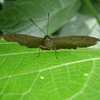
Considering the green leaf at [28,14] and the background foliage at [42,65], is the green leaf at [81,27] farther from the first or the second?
the green leaf at [28,14]

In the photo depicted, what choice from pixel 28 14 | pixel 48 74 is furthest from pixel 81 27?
pixel 48 74

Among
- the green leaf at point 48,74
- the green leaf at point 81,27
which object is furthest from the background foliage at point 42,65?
the green leaf at point 81,27

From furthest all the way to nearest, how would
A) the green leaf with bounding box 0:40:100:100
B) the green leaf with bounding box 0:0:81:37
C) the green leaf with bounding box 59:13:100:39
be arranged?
the green leaf with bounding box 59:13:100:39 → the green leaf with bounding box 0:0:81:37 → the green leaf with bounding box 0:40:100:100

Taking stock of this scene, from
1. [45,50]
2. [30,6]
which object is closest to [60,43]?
[45,50]

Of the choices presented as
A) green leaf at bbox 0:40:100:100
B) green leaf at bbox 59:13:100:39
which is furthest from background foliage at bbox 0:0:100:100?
green leaf at bbox 59:13:100:39

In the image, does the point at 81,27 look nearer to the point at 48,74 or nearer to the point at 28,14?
the point at 28,14

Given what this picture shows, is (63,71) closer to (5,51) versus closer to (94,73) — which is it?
(94,73)

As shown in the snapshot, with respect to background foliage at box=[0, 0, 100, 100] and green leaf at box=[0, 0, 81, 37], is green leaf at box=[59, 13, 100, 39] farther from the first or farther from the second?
green leaf at box=[0, 0, 81, 37]

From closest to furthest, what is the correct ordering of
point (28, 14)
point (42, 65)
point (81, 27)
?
point (42, 65) < point (28, 14) < point (81, 27)
